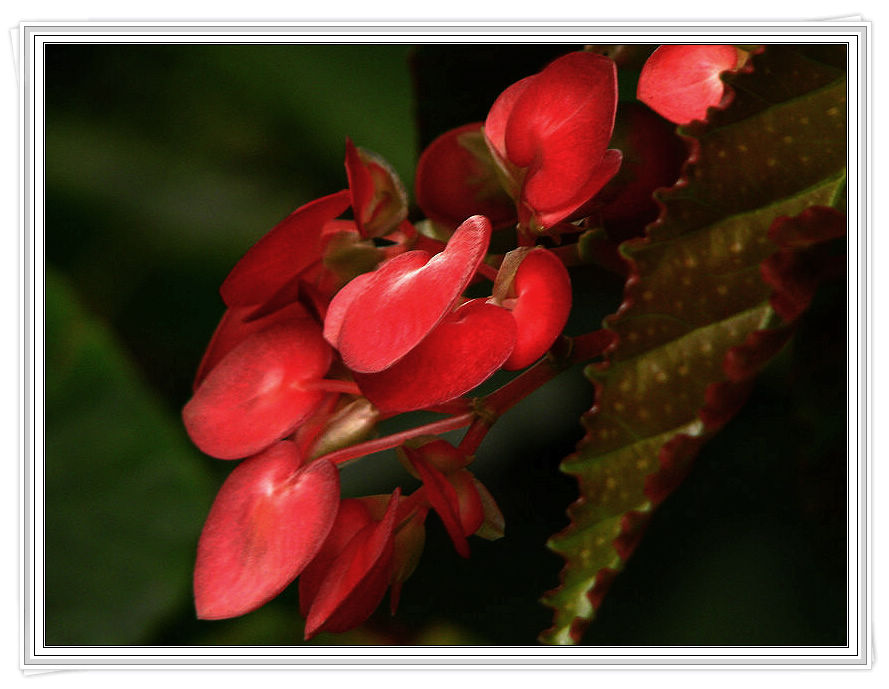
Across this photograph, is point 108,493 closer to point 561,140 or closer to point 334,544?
point 334,544

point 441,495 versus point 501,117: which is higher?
point 501,117

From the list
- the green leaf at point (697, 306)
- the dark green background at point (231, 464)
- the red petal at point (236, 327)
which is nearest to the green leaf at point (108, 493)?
the dark green background at point (231, 464)

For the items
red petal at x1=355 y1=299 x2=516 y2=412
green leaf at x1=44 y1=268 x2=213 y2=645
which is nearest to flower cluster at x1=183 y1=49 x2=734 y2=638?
red petal at x1=355 y1=299 x2=516 y2=412

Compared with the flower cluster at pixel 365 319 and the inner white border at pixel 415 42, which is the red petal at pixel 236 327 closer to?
the flower cluster at pixel 365 319

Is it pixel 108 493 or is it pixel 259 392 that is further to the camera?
pixel 108 493

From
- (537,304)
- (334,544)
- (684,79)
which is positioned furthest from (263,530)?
(684,79)

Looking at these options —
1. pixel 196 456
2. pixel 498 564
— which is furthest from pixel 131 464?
pixel 498 564

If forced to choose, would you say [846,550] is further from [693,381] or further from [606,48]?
[606,48]

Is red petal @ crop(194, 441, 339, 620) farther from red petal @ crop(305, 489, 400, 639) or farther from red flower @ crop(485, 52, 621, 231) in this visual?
red flower @ crop(485, 52, 621, 231)
